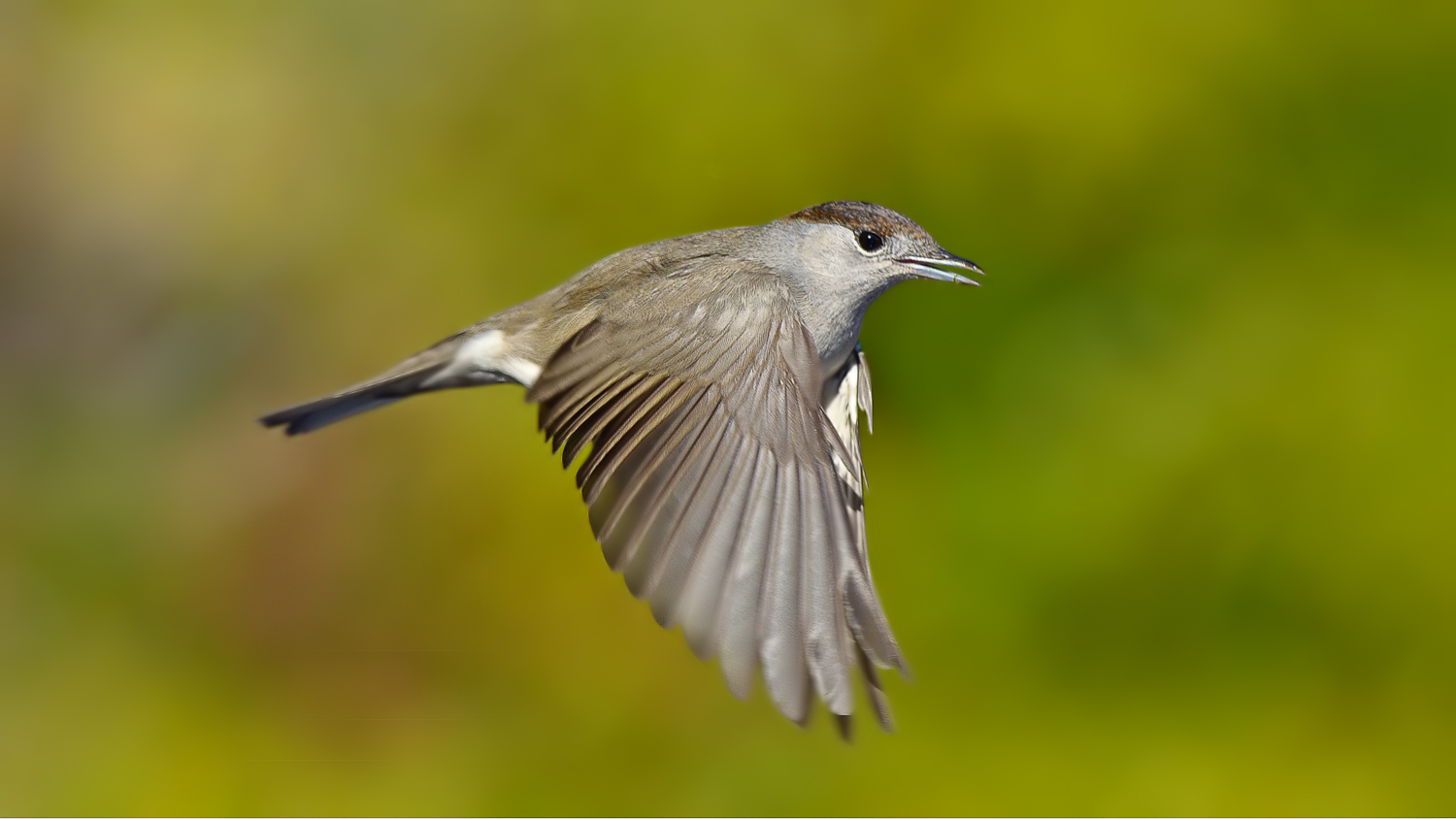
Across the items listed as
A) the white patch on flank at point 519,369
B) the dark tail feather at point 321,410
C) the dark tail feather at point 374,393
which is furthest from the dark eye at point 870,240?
the dark tail feather at point 321,410

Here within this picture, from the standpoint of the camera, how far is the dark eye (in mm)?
2250

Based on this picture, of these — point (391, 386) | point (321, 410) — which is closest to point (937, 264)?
point (391, 386)

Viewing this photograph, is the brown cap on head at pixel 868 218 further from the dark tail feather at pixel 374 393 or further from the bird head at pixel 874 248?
the dark tail feather at pixel 374 393

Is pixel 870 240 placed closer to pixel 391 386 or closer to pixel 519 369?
pixel 519 369

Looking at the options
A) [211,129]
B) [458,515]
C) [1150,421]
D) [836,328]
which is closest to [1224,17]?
[1150,421]

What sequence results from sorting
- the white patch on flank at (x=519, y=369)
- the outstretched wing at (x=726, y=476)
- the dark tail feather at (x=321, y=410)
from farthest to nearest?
the dark tail feather at (x=321, y=410)
the white patch on flank at (x=519, y=369)
the outstretched wing at (x=726, y=476)

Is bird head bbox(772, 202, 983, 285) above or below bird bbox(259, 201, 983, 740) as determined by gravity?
above

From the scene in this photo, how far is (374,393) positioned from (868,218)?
1011 mm

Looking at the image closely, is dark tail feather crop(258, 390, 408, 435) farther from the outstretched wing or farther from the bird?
the outstretched wing

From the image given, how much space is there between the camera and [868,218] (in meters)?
2.27

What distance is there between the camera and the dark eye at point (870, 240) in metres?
2.25

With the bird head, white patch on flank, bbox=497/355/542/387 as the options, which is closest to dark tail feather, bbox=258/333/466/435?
white patch on flank, bbox=497/355/542/387

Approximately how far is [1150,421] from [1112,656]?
0.76 meters

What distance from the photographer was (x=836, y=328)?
2.20 metres
